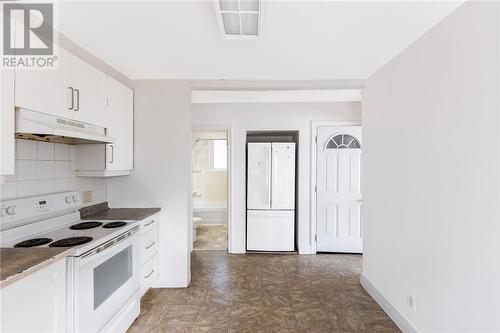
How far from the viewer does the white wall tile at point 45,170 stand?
2074mm

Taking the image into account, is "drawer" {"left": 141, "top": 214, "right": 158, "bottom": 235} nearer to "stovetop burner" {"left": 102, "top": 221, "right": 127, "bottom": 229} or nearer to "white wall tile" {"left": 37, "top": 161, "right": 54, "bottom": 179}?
"stovetop burner" {"left": 102, "top": 221, "right": 127, "bottom": 229}

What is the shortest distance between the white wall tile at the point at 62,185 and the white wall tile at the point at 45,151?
0.21m

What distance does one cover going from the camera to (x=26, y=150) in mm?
1965

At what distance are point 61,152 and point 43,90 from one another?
75 cm

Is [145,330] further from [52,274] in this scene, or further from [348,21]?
[348,21]

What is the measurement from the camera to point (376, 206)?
268 centimetres

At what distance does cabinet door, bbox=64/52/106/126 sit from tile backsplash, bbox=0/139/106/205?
1.31 ft

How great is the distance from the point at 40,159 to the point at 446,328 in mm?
3160

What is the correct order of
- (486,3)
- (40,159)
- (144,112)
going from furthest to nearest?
(144,112) < (40,159) < (486,3)

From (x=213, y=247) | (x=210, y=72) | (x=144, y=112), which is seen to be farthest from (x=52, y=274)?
(x=213, y=247)

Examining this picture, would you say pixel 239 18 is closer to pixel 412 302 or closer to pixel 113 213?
pixel 113 213

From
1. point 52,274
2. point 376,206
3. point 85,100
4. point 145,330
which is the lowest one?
point 145,330

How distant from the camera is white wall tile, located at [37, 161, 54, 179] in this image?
2.07 m

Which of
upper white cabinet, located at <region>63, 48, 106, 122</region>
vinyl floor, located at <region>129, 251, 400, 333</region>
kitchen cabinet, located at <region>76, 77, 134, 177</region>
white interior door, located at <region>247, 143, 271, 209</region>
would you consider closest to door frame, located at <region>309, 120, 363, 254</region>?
vinyl floor, located at <region>129, 251, 400, 333</region>
